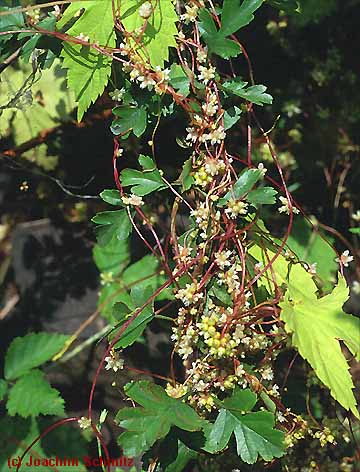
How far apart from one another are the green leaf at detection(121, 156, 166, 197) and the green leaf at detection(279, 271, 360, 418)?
0.96 ft

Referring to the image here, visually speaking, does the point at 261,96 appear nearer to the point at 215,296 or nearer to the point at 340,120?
the point at 215,296

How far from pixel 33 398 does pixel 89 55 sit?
87 cm

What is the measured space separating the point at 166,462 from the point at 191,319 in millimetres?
229

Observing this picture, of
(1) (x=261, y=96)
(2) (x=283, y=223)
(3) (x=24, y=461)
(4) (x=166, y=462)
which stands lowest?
(3) (x=24, y=461)

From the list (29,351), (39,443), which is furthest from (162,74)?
(39,443)

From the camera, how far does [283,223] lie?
2018mm

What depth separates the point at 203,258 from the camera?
1.20 metres

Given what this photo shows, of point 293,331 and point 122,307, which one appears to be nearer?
point 293,331

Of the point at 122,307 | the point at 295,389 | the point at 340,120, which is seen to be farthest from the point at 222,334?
the point at 340,120

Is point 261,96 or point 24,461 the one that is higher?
point 261,96

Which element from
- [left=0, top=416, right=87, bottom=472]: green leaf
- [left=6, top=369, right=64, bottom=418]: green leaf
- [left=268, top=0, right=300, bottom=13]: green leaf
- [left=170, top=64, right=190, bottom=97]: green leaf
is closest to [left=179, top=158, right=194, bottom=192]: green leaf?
[left=170, top=64, right=190, bottom=97]: green leaf

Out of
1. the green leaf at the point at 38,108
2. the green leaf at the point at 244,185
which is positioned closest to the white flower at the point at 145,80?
the green leaf at the point at 244,185

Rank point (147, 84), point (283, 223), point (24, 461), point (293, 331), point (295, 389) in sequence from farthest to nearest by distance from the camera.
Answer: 1. point (283, 223)
2. point (24, 461)
3. point (295, 389)
4. point (147, 84)
5. point (293, 331)

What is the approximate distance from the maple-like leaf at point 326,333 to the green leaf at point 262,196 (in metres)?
0.14
